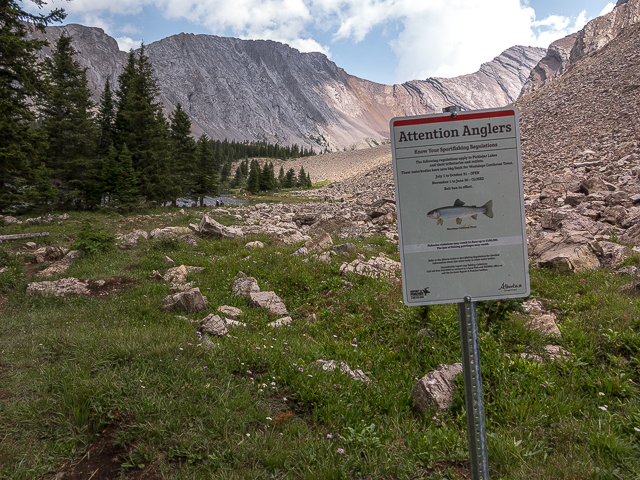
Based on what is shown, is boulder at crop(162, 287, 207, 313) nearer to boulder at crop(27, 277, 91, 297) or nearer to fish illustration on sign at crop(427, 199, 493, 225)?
boulder at crop(27, 277, 91, 297)

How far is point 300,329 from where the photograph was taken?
5879 millimetres

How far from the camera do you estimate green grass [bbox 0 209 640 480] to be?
281 cm

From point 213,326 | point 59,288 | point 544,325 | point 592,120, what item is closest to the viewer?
point 544,325

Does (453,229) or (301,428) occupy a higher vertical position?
(453,229)

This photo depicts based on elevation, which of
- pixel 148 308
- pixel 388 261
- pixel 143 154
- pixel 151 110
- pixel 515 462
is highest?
pixel 151 110

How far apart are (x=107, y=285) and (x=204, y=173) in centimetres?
2642

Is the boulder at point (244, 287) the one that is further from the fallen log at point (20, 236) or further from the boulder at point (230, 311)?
the fallen log at point (20, 236)

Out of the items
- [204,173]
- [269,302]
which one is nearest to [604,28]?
[204,173]

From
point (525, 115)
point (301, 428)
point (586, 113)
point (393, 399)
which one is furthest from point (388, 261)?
point (525, 115)

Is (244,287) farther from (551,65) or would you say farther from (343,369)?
(551,65)

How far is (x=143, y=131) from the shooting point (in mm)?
26531

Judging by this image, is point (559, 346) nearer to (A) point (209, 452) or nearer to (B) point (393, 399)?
(B) point (393, 399)

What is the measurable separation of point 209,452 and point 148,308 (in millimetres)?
4342

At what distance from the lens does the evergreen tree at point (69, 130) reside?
22.9 m
